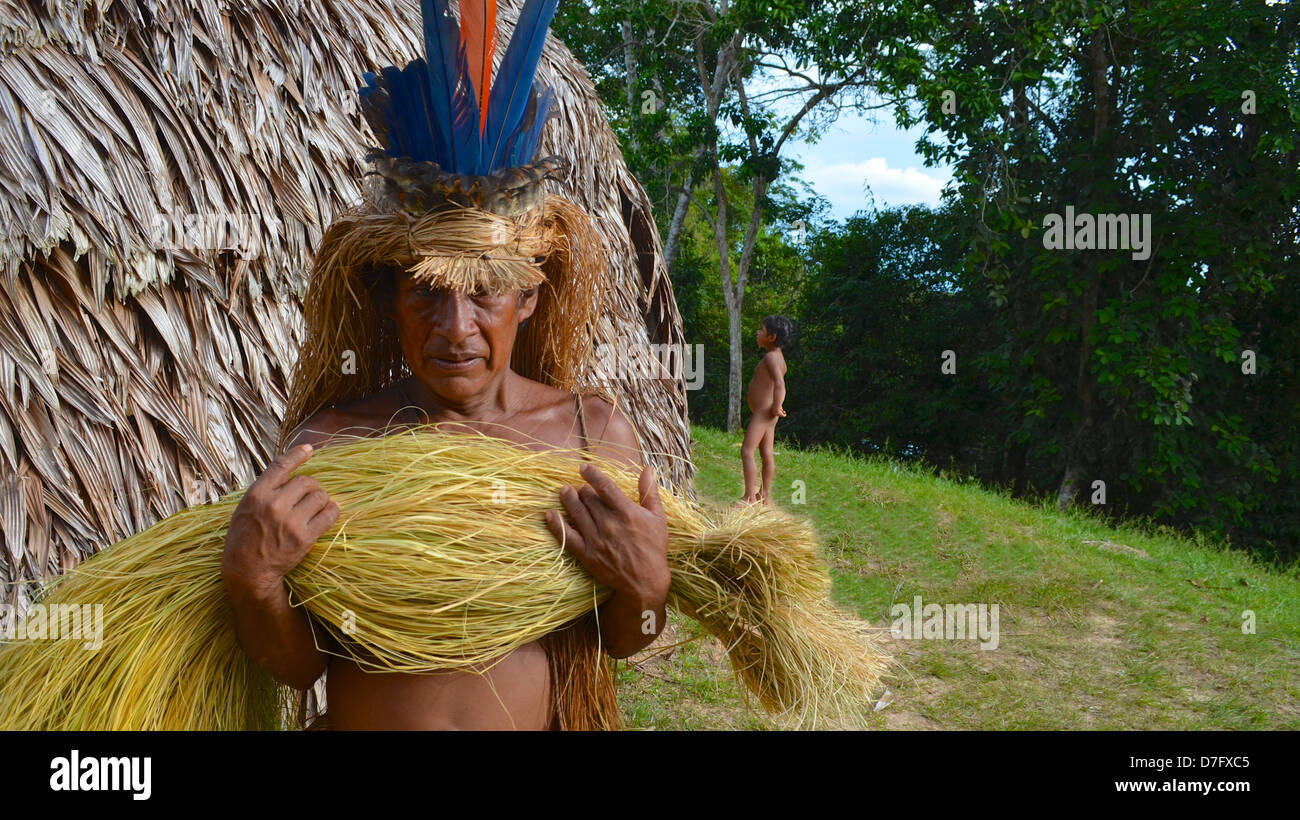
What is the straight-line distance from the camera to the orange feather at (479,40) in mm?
1572

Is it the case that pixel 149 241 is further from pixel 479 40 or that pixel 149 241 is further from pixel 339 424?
pixel 479 40

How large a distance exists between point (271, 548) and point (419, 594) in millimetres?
234

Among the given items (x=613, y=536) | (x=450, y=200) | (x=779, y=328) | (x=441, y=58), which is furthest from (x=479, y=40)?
(x=779, y=328)

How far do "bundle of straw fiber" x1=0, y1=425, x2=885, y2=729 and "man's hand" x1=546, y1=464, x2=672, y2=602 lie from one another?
0.03 m

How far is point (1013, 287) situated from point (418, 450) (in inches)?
507

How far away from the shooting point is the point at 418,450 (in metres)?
1.59

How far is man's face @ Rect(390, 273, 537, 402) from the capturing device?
1.57 metres

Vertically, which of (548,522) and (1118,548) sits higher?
(548,522)

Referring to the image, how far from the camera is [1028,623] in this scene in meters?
5.98

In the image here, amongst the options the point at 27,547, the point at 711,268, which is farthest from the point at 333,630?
the point at 711,268

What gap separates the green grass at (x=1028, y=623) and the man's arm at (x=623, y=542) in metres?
2.10

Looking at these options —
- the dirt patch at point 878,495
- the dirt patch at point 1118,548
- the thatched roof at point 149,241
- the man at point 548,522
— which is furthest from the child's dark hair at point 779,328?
the man at point 548,522
